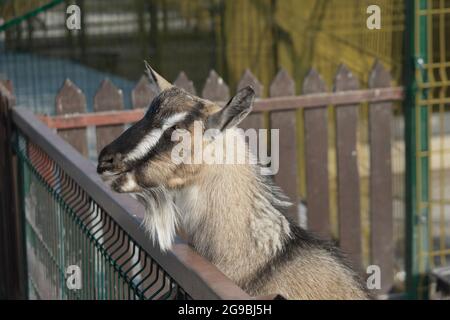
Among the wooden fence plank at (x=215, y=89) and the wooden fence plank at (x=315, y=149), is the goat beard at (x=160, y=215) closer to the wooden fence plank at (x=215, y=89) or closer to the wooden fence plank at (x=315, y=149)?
the wooden fence plank at (x=215, y=89)

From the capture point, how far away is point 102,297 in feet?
13.3

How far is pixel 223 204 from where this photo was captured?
381cm

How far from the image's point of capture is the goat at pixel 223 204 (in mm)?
3613

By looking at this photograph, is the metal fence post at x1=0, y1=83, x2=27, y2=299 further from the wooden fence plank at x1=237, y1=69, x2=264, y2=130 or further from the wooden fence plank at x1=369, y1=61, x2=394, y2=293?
the wooden fence plank at x1=369, y1=61, x2=394, y2=293

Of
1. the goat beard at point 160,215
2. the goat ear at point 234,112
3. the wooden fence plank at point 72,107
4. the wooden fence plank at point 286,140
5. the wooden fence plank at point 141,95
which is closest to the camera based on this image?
the goat beard at point 160,215

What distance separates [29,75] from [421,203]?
7.77m

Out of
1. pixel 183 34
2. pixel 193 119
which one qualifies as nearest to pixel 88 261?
pixel 193 119

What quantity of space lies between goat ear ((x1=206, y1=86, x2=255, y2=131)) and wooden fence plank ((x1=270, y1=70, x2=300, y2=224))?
9.58 feet

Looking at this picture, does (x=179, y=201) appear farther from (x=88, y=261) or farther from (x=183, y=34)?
(x=183, y=34)

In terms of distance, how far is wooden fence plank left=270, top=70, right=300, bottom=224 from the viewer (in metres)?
6.67

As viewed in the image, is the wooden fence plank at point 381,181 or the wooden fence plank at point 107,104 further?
the wooden fence plank at point 381,181

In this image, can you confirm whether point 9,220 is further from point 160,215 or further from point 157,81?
point 160,215

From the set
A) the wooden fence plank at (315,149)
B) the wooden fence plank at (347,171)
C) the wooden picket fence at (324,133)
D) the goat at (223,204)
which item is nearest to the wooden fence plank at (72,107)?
the wooden picket fence at (324,133)

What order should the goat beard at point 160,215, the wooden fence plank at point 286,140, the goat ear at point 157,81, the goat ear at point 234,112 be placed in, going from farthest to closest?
the wooden fence plank at point 286,140
the goat ear at point 157,81
the goat ear at point 234,112
the goat beard at point 160,215
